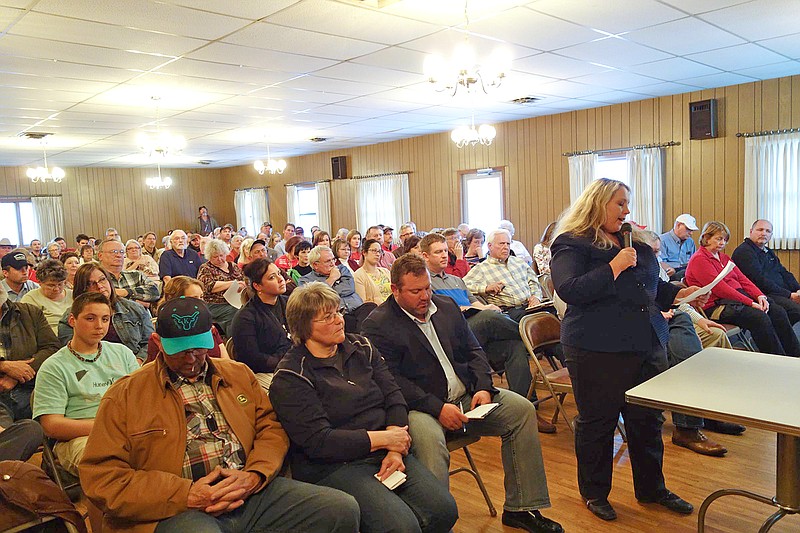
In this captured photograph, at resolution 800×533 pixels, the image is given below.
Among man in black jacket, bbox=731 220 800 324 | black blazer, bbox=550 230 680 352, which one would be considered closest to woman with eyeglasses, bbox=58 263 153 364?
black blazer, bbox=550 230 680 352

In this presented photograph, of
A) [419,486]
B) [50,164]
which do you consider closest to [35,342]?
[419,486]

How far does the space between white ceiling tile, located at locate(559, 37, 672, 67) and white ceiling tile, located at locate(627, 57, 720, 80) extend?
20 cm

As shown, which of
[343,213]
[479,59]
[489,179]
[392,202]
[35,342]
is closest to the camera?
[35,342]

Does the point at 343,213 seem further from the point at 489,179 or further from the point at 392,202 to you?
the point at 489,179

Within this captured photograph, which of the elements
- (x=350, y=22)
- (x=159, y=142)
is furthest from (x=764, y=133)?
(x=159, y=142)

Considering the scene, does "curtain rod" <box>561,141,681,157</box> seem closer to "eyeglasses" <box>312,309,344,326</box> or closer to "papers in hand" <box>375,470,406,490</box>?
"eyeglasses" <box>312,309,344,326</box>

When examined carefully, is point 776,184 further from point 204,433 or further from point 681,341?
point 204,433

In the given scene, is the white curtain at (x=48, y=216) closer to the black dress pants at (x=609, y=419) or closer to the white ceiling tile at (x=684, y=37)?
the white ceiling tile at (x=684, y=37)

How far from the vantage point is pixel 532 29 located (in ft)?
14.4

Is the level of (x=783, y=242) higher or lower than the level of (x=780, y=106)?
lower

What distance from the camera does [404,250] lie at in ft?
17.4

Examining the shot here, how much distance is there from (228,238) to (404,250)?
5163mm

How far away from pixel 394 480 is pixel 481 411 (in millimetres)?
548

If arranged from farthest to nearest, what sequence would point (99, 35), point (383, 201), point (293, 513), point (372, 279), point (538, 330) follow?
point (383, 201) < point (372, 279) < point (99, 35) < point (538, 330) < point (293, 513)
